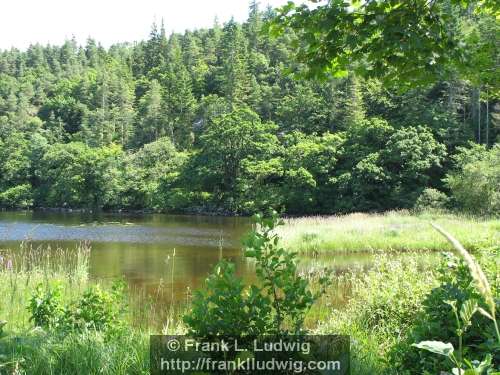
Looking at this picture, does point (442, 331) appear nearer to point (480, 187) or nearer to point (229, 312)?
point (229, 312)

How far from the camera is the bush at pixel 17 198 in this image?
62656 millimetres

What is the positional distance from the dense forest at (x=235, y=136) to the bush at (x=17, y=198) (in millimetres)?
187

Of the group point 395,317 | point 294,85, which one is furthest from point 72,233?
point 294,85

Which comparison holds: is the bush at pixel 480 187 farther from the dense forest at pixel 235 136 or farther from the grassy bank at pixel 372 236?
the grassy bank at pixel 372 236

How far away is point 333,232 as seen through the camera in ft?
68.0

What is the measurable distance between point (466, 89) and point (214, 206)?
2906 centimetres

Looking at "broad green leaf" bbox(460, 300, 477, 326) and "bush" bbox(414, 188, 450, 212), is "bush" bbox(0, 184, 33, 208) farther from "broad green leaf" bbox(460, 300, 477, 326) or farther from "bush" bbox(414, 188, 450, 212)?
"broad green leaf" bbox(460, 300, 477, 326)

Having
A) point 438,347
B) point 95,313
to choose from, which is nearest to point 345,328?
Result: point 95,313

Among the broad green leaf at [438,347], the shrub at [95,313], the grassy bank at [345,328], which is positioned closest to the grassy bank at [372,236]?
the grassy bank at [345,328]

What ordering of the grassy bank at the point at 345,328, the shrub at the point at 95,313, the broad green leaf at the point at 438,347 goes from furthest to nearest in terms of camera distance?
the shrub at the point at 95,313 < the grassy bank at the point at 345,328 < the broad green leaf at the point at 438,347

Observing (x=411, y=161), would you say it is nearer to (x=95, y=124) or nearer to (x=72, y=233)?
(x=72, y=233)

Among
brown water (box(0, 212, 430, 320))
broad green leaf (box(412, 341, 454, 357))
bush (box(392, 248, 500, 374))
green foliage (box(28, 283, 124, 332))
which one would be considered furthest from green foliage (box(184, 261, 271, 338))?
brown water (box(0, 212, 430, 320))

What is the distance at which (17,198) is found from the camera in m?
63.1

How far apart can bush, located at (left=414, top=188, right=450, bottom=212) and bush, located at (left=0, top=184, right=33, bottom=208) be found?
49.4m
